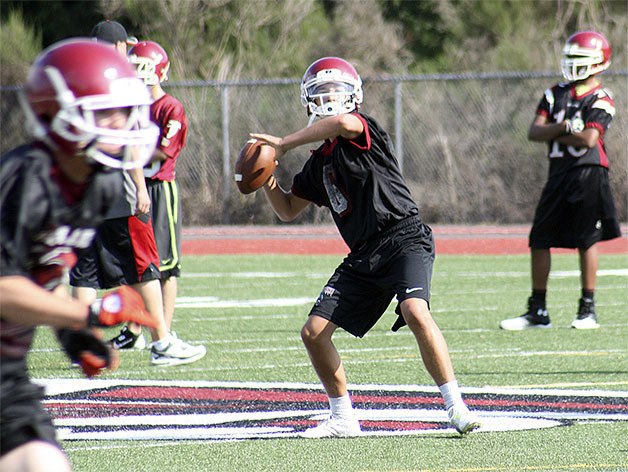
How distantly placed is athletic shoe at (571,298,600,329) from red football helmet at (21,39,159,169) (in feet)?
20.7

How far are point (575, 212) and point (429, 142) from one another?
426 inches

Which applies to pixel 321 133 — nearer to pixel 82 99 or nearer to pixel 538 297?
pixel 82 99

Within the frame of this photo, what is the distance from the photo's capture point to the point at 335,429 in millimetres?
5727

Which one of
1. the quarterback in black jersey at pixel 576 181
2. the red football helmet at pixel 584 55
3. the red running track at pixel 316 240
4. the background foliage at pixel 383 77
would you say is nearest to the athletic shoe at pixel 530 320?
the quarterback in black jersey at pixel 576 181

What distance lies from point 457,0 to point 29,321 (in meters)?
26.2

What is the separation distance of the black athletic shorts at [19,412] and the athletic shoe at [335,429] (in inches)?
94.0

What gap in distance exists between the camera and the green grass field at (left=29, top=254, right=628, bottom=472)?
516 centimetres

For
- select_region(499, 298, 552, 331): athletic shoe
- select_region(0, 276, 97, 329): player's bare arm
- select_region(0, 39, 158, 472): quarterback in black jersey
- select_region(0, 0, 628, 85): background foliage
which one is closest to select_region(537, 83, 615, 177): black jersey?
select_region(499, 298, 552, 331): athletic shoe

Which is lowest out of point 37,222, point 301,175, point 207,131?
point 207,131

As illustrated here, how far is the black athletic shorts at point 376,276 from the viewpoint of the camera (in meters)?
5.81

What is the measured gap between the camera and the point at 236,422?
238 inches

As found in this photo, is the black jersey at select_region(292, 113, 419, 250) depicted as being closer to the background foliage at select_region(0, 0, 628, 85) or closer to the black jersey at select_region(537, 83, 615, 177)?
the black jersey at select_region(537, 83, 615, 177)

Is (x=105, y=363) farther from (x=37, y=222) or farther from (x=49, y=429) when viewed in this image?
(x=37, y=222)

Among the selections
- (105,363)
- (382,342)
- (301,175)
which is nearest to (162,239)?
(382,342)
